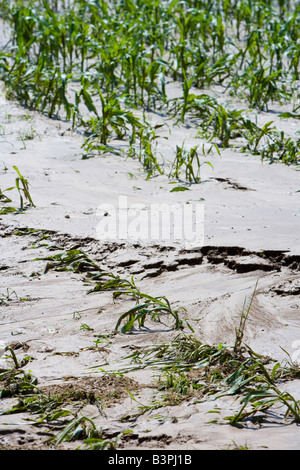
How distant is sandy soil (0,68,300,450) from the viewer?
183 centimetres

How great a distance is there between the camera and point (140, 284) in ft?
9.77

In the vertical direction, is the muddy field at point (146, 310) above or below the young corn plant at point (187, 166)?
below

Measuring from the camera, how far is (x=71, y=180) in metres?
4.44

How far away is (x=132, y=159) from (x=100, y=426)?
11.1ft

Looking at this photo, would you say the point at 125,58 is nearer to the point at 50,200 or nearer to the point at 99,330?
the point at 50,200

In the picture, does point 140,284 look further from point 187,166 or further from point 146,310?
point 187,166

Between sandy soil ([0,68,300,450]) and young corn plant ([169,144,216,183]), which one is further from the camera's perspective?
young corn plant ([169,144,216,183])

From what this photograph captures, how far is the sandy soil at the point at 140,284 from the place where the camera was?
1.83 meters

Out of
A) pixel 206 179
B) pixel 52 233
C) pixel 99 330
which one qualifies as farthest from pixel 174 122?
pixel 99 330

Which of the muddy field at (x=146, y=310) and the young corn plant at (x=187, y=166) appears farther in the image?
the young corn plant at (x=187, y=166)

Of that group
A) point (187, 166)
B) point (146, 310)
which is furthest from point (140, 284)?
point (187, 166)

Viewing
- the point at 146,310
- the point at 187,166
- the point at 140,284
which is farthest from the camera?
the point at 187,166

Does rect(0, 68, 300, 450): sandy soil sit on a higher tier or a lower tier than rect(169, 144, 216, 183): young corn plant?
lower

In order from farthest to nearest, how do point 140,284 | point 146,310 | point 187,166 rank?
point 187,166 < point 140,284 < point 146,310
